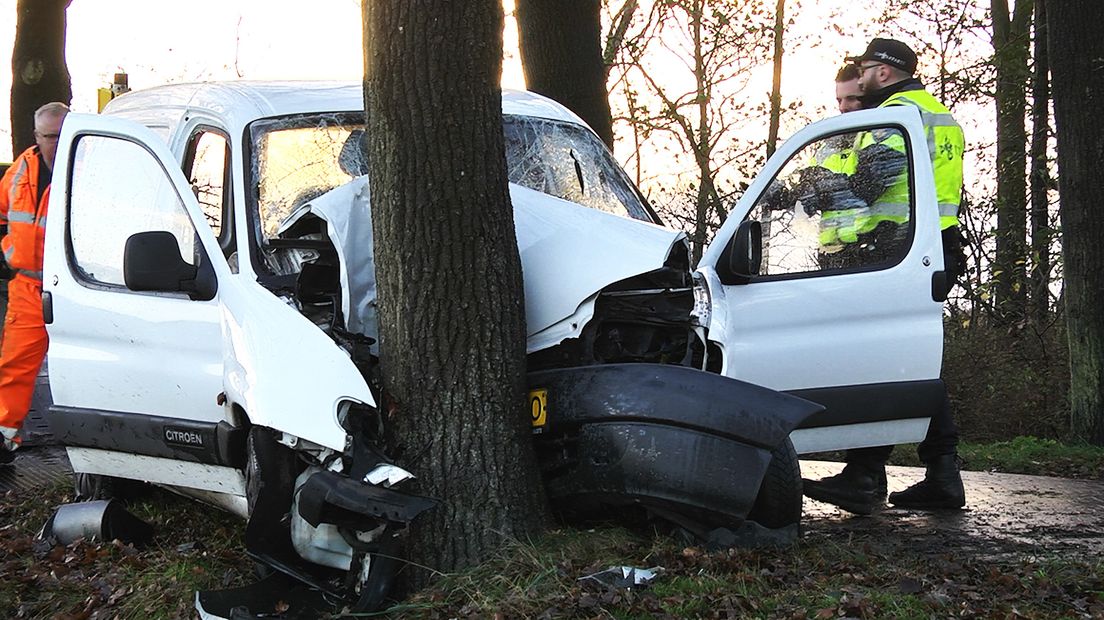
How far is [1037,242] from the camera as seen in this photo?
42.5 feet

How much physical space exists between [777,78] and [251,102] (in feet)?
55.5

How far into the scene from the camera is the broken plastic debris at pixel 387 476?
4.30 meters

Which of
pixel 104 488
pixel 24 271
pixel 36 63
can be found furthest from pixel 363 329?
pixel 36 63

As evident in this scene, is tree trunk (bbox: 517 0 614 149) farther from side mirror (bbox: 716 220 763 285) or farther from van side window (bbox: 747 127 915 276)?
side mirror (bbox: 716 220 763 285)

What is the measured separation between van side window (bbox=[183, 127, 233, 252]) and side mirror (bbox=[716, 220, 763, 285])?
82.3 inches

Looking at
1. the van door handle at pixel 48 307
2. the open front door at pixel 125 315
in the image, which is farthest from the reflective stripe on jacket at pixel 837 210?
the van door handle at pixel 48 307

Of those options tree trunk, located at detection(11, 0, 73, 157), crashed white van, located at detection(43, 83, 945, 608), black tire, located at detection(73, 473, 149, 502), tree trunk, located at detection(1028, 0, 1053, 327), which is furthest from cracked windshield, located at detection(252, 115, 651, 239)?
tree trunk, located at detection(1028, 0, 1053, 327)

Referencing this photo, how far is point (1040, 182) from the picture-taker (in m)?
13.8

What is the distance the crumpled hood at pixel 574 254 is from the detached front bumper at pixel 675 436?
337 millimetres

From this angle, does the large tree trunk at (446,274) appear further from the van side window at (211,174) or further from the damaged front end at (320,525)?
the van side window at (211,174)

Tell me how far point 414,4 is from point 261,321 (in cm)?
126

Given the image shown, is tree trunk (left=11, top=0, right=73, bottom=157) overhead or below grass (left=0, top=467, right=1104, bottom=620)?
overhead

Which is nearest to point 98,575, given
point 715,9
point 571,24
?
point 571,24

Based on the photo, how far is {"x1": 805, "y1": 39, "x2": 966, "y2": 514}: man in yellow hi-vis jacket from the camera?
5.56 meters
